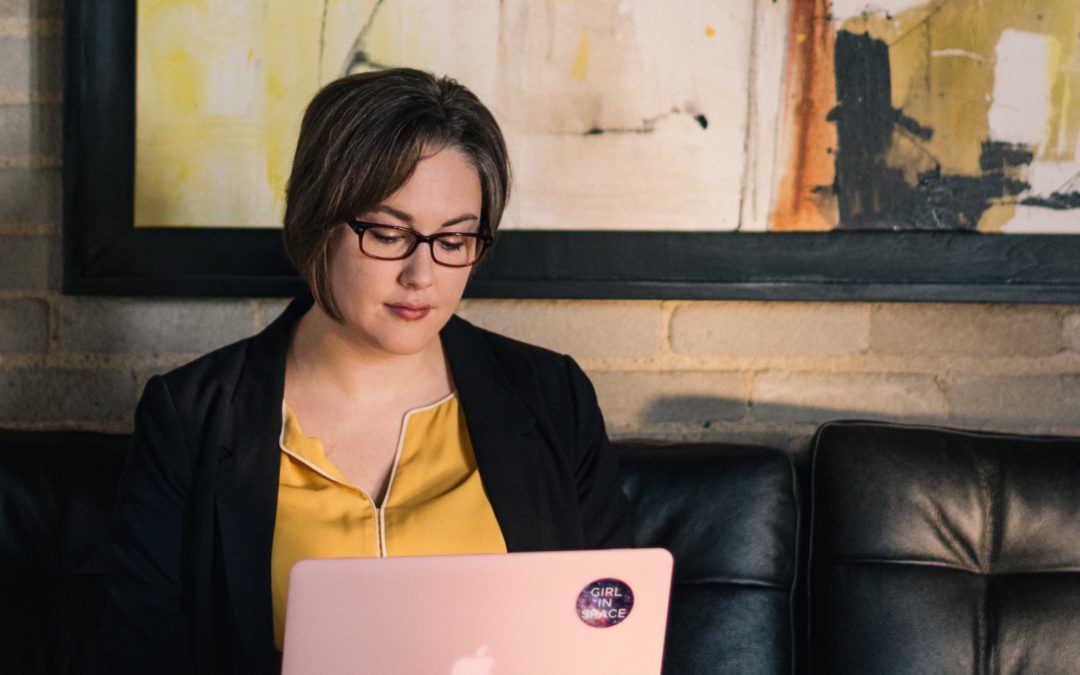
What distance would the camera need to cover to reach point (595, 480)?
1484 millimetres

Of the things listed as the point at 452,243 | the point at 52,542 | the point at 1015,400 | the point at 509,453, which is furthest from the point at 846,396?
the point at 52,542

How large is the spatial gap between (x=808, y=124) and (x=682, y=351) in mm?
413

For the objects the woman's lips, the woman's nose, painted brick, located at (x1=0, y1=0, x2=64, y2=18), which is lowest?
the woman's lips

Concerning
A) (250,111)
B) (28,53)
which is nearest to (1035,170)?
(250,111)

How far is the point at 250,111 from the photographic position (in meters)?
1.72

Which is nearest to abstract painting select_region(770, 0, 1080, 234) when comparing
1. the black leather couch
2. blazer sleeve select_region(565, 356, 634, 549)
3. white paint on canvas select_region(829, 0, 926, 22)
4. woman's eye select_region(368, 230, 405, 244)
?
white paint on canvas select_region(829, 0, 926, 22)

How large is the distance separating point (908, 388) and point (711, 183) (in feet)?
1.55

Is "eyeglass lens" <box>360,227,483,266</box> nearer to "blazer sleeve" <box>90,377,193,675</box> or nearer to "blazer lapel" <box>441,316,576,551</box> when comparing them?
"blazer lapel" <box>441,316,576,551</box>

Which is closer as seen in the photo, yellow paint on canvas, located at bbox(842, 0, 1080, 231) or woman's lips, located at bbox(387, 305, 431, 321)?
woman's lips, located at bbox(387, 305, 431, 321)

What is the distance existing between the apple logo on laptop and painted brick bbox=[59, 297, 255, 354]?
3.31 ft

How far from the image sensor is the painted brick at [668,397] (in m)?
1.80

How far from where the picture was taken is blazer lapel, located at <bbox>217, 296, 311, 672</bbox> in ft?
4.27

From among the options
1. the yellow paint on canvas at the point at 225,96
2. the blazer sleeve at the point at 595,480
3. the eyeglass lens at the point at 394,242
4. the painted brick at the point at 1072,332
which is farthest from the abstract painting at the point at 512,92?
the painted brick at the point at 1072,332

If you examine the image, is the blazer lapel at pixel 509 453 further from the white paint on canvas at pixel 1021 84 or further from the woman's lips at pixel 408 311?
the white paint on canvas at pixel 1021 84
